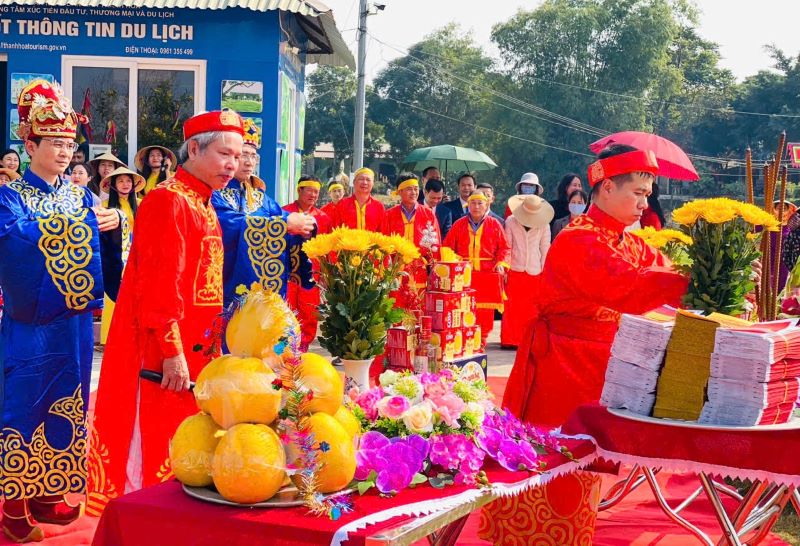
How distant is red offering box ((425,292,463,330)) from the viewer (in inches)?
301

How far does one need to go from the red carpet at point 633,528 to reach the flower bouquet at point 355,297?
0.88 metres

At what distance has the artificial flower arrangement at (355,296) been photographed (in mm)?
4336

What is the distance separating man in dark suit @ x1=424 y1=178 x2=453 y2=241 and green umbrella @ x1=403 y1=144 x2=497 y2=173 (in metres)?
7.47

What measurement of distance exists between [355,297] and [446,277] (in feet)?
11.2

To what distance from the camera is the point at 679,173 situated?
8562mm

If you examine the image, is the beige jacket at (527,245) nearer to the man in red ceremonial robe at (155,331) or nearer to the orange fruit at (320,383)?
the man in red ceremonial robe at (155,331)

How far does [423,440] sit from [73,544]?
7.63 feet

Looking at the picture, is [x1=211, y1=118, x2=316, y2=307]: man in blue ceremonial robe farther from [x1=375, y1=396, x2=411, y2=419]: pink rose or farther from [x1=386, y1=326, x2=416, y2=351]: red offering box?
[x1=386, y1=326, x2=416, y2=351]: red offering box

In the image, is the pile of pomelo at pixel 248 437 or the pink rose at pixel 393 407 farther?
the pink rose at pixel 393 407

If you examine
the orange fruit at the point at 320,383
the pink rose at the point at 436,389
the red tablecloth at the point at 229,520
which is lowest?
the red tablecloth at the point at 229,520

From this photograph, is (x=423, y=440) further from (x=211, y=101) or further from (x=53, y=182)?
(x=211, y=101)

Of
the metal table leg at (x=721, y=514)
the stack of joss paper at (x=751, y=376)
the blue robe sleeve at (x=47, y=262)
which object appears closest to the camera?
the stack of joss paper at (x=751, y=376)

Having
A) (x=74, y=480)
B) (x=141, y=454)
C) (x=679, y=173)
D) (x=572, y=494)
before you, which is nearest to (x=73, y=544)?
(x=74, y=480)

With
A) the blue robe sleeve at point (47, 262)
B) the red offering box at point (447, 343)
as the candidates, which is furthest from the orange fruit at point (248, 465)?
the red offering box at point (447, 343)
